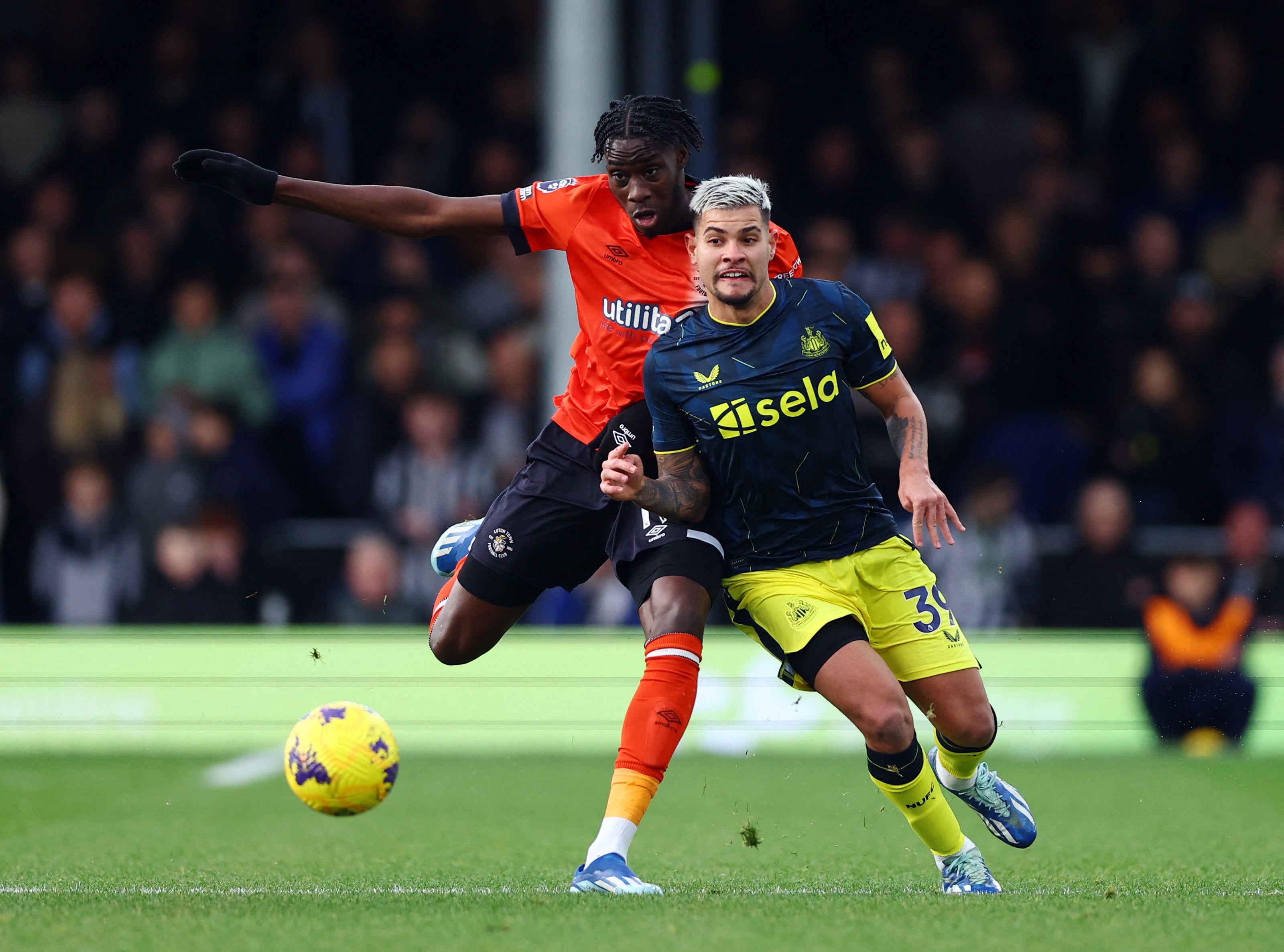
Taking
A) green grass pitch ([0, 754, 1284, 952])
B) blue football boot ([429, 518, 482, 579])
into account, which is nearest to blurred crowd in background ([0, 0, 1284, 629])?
green grass pitch ([0, 754, 1284, 952])

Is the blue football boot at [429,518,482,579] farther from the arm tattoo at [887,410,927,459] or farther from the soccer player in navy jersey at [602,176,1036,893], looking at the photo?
the arm tattoo at [887,410,927,459]

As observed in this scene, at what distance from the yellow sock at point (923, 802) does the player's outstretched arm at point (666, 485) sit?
35.9 inches

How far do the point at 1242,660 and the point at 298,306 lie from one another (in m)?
6.40

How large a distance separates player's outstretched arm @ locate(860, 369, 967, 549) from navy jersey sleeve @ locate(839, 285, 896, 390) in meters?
0.04

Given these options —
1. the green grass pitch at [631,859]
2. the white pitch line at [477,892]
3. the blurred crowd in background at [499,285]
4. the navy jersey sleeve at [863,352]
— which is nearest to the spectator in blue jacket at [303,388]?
the blurred crowd in background at [499,285]

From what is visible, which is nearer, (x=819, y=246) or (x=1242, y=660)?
(x=1242, y=660)

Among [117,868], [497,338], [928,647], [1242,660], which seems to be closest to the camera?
[928,647]

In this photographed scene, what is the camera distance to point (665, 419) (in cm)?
510

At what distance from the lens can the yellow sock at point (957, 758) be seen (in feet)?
17.2

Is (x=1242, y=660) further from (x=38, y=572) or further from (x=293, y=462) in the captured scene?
(x=38, y=572)

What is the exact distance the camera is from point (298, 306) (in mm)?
11398

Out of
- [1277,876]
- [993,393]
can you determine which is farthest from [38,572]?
[1277,876]

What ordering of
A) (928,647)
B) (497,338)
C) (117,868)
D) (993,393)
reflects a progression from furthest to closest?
(497,338) → (993,393) → (117,868) → (928,647)

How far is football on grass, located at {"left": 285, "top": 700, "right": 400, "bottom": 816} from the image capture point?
5.18m
